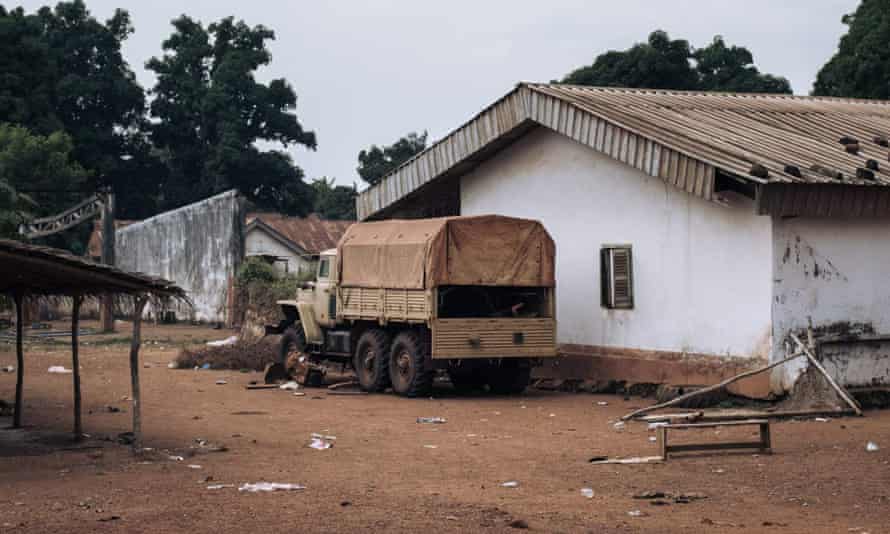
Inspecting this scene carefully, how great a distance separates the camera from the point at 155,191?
6606 cm

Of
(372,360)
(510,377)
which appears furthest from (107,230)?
(510,377)

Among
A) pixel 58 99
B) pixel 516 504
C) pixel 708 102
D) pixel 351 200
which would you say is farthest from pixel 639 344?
pixel 351 200

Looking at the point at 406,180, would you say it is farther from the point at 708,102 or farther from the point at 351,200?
the point at 351,200

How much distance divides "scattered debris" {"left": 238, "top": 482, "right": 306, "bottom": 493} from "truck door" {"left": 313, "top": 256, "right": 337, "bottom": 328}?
1155cm

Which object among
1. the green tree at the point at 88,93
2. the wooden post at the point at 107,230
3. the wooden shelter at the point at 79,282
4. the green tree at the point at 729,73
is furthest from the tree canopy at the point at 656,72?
the wooden shelter at the point at 79,282

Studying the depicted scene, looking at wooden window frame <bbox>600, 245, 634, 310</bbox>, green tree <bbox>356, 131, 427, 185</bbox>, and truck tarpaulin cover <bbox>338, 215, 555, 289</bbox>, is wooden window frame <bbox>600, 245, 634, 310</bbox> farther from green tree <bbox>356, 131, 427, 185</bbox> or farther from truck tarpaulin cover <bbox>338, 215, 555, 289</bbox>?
green tree <bbox>356, 131, 427, 185</bbox>

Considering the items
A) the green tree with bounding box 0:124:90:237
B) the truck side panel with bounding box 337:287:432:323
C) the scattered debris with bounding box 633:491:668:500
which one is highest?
the green tree with bounding box 0:124:90:237

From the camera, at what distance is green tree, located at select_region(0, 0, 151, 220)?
191 feet

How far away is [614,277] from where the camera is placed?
22484mm

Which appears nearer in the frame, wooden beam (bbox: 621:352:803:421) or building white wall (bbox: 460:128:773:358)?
wooden beam (bbox: 621:352:803:421)

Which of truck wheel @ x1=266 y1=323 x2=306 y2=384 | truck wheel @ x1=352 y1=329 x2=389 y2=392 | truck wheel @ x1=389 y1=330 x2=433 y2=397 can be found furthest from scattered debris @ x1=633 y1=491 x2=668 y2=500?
truck wheel @ x1=266 y1=323 x2=306 y2=384

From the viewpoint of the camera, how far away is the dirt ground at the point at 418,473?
422 inches

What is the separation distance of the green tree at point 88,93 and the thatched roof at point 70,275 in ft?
144

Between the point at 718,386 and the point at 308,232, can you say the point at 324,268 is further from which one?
the point at 308,232
